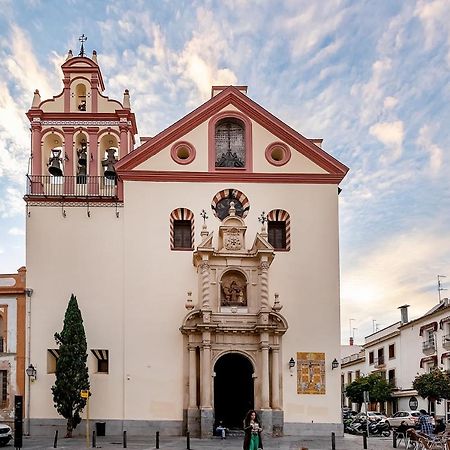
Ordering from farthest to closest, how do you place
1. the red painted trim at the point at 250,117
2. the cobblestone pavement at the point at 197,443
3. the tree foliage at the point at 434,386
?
the tree foliage at the point at 434,386 → the red painted trim at the point at 250,117 → the cobblestone pavement at the point at 197,443

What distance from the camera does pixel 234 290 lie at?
31734mm

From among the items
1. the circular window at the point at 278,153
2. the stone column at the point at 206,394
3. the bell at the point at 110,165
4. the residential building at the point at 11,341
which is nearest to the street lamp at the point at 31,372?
the residential building at the point at 11,341

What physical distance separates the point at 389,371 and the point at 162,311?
109 ft

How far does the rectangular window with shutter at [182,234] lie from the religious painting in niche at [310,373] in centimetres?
696

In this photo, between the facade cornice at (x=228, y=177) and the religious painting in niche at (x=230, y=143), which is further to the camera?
the religious painting in niche at (x=230, y=143)

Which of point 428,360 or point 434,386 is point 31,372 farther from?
point 428,360

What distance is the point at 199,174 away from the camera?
32.7 m

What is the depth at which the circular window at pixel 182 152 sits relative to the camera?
32906 mm

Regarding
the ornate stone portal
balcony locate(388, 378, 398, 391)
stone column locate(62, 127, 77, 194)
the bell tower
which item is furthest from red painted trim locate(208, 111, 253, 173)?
balcony locate(388, 378, 398, 391)

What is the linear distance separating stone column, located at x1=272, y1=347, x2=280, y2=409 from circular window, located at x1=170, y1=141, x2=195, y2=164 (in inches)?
364

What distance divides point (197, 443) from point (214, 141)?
13.2 metres

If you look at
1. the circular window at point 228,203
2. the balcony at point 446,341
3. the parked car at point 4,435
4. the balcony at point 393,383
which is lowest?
the balcony at point 393,383

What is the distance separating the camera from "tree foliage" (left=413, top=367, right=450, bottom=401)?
43000 mm

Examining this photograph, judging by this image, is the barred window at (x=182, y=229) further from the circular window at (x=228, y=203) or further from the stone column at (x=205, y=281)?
the stone column at (x=205, y=281)
